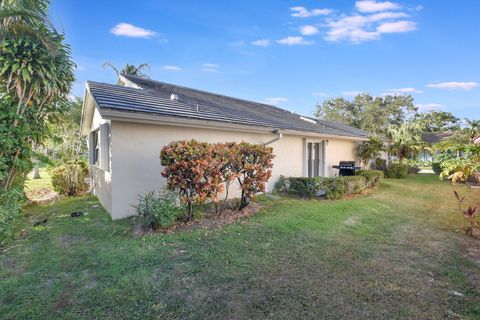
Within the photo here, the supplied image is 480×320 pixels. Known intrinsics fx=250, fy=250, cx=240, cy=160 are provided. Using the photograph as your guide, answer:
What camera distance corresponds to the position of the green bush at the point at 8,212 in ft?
17.1

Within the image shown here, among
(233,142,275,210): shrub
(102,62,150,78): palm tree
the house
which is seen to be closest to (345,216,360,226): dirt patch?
(233,142,275,210): shrub

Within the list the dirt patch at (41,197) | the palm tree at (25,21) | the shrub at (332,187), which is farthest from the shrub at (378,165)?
the palm tree at (25,21)

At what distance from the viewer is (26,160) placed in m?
6.48

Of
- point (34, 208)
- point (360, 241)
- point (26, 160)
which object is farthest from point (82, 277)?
point (34, 208)

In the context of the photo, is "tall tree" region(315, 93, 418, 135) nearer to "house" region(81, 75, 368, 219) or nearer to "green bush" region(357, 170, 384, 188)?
A: "green bush" region(357, 170, 384, 188)

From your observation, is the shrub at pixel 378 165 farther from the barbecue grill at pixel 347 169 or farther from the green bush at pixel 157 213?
the green bush at pixel 157 213

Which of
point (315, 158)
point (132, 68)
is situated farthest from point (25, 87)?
point (132, 68)

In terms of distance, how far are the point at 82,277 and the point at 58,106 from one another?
18.8 ft

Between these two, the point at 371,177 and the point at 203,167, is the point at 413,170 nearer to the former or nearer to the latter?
the point at 371,177

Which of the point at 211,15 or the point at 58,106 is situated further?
the point at 211,15

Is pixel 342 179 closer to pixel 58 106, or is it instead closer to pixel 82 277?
pixel 82 277

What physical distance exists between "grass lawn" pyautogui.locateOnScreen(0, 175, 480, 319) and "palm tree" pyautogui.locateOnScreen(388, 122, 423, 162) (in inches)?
626

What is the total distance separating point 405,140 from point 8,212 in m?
24.3

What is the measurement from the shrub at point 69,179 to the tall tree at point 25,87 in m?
5.01
